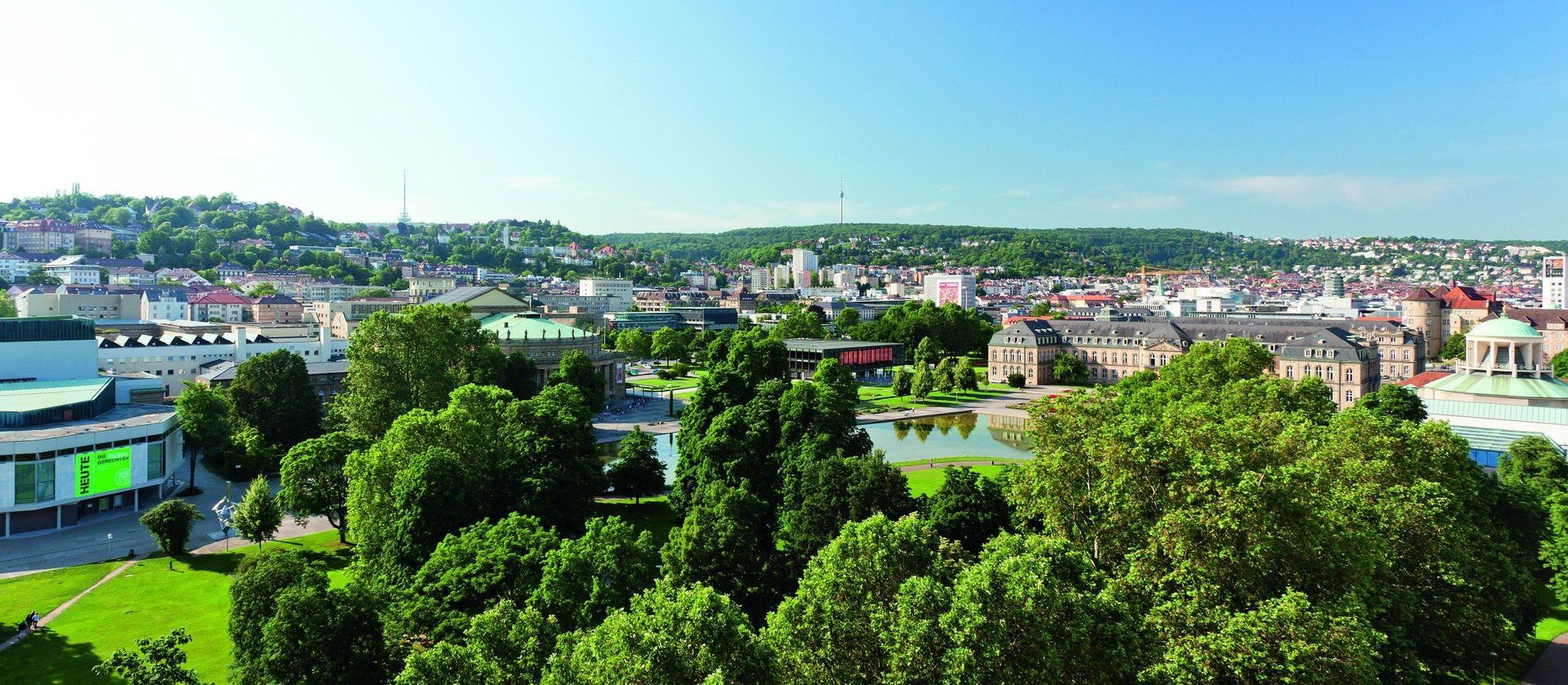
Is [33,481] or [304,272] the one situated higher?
[304,272]

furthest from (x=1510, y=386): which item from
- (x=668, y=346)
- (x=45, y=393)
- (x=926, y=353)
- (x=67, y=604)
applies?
(x=668, y=346)

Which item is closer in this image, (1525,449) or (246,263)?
(1525,449)

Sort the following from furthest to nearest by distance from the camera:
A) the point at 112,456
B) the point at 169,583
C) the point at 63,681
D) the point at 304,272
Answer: the point at 304,272, the point at 112,456, the point at 169,583, the point at 63,681

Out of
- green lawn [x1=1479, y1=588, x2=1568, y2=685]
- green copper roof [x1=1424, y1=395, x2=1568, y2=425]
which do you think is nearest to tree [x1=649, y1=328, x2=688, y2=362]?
green copper roof [x1=1424, y1=395, x2=1568, y2=425]

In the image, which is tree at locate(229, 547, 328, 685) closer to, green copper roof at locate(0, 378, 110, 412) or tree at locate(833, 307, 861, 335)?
green copper roof at locate(0, 378, 110, 412)

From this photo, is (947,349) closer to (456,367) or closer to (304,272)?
(456,367)

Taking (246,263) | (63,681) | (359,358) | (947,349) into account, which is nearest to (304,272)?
(246,263)

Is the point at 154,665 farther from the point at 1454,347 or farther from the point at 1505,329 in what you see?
the point at 1454,347
